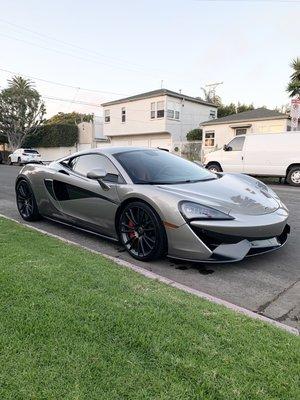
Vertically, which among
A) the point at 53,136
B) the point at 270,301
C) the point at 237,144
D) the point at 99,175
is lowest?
the point at 270,301

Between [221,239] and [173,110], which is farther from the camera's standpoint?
[173,110]

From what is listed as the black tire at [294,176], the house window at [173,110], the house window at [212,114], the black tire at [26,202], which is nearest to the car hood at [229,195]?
the black tire at [26,202]

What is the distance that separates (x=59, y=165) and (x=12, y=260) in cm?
228

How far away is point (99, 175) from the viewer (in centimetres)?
484

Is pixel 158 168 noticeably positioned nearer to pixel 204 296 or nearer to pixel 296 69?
pixel 204 296

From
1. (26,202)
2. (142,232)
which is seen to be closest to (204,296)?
(142,232)

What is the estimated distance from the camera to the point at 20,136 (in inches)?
1511

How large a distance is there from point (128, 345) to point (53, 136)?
38.4m

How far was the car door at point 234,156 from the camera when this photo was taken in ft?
48.8

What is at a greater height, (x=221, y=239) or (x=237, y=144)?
(x=237, y=144)

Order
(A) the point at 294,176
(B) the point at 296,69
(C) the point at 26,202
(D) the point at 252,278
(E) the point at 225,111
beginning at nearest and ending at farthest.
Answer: (D) the point at 252,278
(C) the point at 26,202
(A) the point at 294,176
(B) the point at 296,69
(E) the point at 225,111

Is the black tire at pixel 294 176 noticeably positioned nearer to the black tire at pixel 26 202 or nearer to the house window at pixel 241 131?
the black tire at pixel 26 202

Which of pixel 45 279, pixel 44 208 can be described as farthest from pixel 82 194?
→ pixel 45 279

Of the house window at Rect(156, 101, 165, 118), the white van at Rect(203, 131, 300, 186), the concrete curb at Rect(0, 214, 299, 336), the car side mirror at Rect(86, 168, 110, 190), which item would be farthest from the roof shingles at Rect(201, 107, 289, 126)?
the concrete curb at Rect(0, 214, 299, 336)
